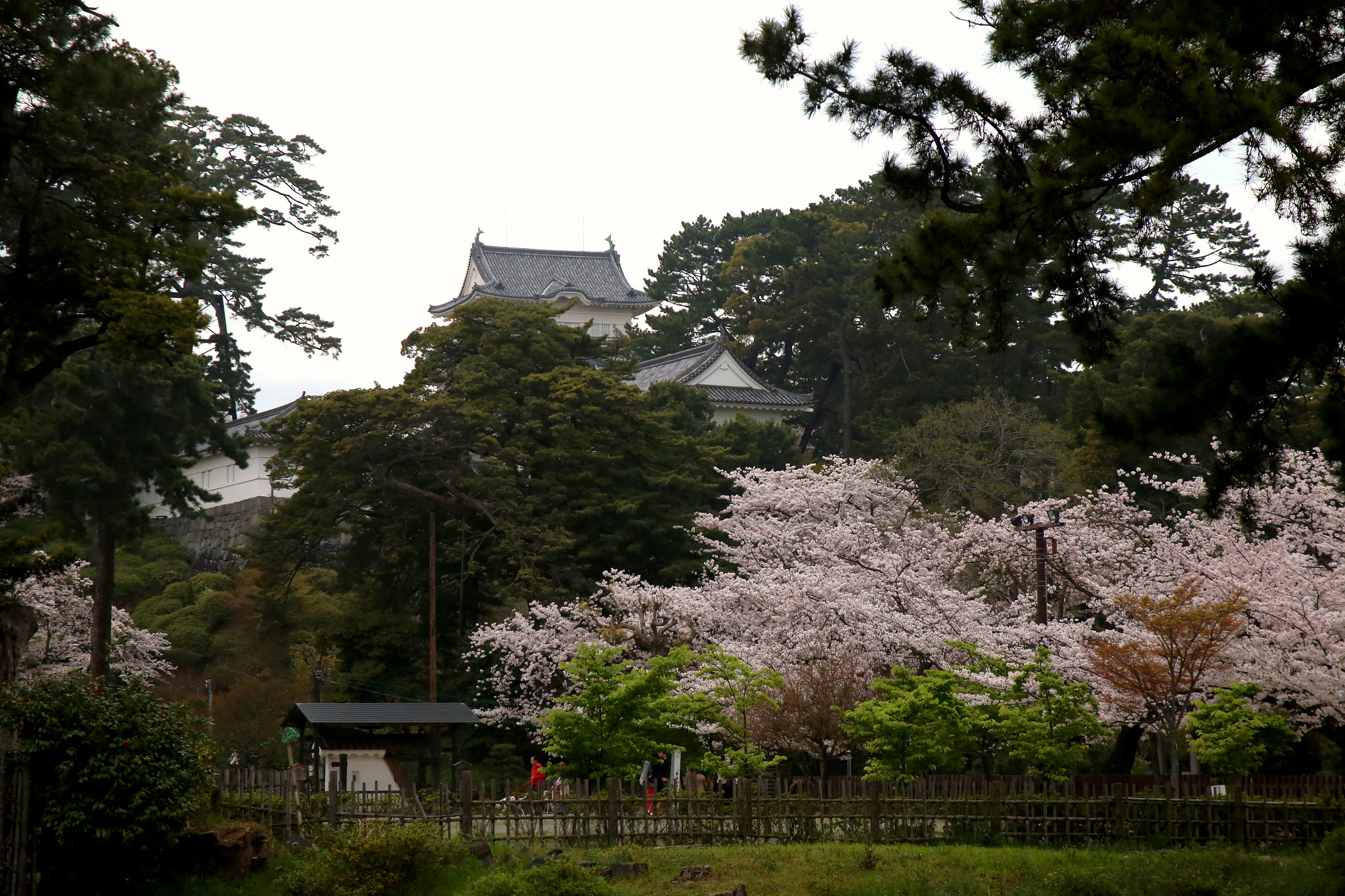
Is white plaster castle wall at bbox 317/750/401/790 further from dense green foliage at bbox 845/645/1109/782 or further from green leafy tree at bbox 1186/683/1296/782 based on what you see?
green leafy tree at bbox 1186/683/1296/782

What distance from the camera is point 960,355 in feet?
138

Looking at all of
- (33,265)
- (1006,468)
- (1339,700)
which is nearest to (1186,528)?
(1339,700)

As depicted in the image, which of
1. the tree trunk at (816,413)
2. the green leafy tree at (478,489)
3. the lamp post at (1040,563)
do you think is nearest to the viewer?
the lamp post at (1040,563)

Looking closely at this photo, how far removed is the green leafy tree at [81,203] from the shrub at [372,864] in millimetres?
5949

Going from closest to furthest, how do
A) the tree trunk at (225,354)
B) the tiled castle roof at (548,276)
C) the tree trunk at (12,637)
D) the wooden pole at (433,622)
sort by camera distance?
the tree trunk at (12,637), the wooden pole at (433,622), the tree trunk at (225,354), the tiled castle roof at (548,276)

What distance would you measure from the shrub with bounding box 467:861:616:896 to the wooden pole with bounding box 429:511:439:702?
52.2 ft

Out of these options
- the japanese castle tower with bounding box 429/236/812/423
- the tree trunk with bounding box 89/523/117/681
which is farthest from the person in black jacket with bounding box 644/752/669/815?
the japanese castle tower with bounding box 429/236/812/423

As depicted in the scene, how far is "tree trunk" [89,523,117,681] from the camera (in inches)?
1069

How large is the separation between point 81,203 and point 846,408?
31963mm

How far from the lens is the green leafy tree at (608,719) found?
1741cm

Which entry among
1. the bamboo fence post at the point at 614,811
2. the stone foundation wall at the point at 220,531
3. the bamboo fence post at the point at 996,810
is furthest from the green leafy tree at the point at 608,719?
the stone foundation wall at the point at 220,531

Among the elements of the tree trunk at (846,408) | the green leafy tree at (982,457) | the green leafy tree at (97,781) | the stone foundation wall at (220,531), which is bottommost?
the green leafy tree at (97,781)

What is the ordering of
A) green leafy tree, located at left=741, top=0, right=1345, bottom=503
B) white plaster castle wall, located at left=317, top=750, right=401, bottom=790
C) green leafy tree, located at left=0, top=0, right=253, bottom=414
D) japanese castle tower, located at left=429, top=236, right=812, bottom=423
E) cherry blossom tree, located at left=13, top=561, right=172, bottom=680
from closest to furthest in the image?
1. green leafy tree, located at left=741, top=0, right=1345, bottom=503
2. green leafy tree, located at left=0, top=0, right=253, bottom=414
3. white plaster castle wall, located at left=317, top=750, right=401, bottom=790
4. cherry blossom tree, located at left=13, top=561, right=172, bottom=680
5. japanese castle tower, located at left=429, top=236, right=812, bottom=423

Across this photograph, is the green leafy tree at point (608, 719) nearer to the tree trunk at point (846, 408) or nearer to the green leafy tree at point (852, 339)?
the green leafy tree at point (852, 339)
